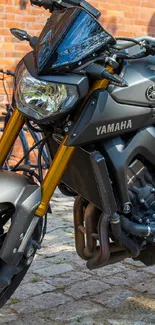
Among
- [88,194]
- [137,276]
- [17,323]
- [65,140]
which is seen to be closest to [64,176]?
[88,194]

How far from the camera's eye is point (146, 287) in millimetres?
3881

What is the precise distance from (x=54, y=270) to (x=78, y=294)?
1.67 feet

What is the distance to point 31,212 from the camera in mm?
2643

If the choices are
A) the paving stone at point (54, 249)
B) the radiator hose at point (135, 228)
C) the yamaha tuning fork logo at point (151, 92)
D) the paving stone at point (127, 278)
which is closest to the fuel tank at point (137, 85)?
the yamaha tuning fork logo at point (151, 92)

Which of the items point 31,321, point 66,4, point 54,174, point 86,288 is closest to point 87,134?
point 54,174

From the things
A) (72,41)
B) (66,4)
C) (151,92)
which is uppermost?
(66,4)

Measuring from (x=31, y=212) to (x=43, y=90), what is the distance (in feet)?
1.79

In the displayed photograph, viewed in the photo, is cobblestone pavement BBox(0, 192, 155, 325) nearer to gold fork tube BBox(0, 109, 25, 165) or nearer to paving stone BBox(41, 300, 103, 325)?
paving stone BBox(41, 300, 103, 325)

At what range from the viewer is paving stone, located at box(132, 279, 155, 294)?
3.81 m

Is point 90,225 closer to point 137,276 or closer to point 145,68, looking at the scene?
point 145,68

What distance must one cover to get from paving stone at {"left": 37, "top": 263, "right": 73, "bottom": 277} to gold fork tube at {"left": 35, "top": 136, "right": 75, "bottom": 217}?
1509 millimetres

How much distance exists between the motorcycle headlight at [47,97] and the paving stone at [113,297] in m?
1.47

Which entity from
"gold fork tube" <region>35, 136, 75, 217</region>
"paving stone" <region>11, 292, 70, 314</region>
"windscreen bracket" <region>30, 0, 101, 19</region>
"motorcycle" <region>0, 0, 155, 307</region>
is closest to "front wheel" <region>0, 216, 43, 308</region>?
"motorcycle" <region>0, 0, 155, 307</region>

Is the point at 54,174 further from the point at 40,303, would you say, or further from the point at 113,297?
the point at 113,297
